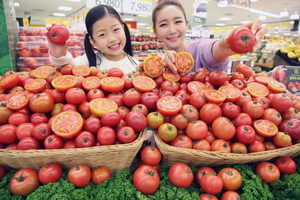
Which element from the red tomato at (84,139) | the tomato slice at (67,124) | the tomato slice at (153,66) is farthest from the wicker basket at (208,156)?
the tomato slice at (153,66)

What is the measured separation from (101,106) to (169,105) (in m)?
0.48

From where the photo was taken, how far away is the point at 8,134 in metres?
1.24

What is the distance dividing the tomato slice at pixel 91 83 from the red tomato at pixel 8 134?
0.55 meters

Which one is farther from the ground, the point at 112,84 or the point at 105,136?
the point at 112,84

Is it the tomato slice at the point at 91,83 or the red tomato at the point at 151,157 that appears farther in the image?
the tomato slice at the point at 91,83

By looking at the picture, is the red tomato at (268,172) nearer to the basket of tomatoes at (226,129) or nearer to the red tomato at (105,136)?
the basket of tomatoes at (226,129)

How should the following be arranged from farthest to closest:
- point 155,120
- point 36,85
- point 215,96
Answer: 1. point 36,85
2. point 215,96
3. point 155,120

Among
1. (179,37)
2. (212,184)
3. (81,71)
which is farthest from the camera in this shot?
(179,37)

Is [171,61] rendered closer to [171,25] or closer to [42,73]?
[171,25]

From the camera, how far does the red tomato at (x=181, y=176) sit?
1.14 m

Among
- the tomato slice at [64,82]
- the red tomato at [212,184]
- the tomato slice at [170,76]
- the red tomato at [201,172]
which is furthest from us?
the tomato slice at [170,76]

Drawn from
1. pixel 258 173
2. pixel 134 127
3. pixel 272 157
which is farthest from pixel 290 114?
pixel 134 127

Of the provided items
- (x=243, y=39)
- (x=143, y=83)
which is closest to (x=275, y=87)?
(x=243, y=39)

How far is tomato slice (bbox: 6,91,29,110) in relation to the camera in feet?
4.45
